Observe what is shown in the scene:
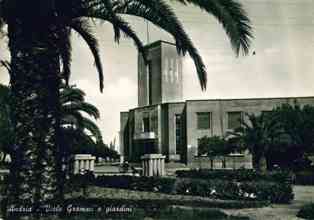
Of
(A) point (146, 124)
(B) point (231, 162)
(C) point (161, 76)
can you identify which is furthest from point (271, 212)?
(C) point (161, 76)

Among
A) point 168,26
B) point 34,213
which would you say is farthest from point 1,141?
point 168,26

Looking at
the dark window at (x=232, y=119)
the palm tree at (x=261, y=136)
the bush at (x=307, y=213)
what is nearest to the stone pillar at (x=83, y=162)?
the palm tree at (x=261, y=136)

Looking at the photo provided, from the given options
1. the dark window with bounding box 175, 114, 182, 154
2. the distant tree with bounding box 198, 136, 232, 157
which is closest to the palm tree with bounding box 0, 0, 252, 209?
the distant tree with bounding box 198, 136, 232, 157

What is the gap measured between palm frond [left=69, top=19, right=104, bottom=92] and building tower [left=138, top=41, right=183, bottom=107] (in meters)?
56.7

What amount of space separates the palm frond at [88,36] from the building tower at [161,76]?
2231 inches

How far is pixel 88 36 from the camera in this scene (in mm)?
12867

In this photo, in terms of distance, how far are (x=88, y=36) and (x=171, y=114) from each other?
→ 49.4 m

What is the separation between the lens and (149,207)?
10.1 m

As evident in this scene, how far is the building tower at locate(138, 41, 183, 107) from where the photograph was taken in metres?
72.3

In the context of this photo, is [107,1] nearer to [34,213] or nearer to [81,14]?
[81,14]

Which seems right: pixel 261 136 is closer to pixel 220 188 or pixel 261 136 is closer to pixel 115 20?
pixel 220 188

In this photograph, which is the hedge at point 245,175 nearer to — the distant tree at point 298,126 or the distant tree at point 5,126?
the distant tree at point 298,126

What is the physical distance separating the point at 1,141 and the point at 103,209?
254 cm

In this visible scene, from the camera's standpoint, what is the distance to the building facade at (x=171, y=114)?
5756 centimetres
